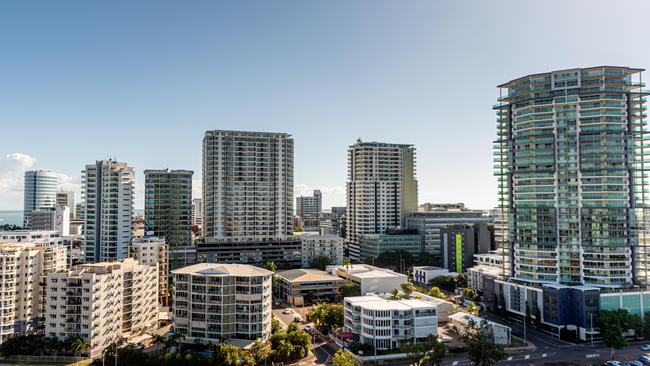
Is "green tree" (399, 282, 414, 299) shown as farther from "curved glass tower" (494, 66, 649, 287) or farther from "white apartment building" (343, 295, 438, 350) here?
"white apartment building" (343, 295, 438, 350)

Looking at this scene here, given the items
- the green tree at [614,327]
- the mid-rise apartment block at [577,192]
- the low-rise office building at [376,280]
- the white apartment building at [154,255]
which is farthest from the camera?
the low-rise office building at [376,280]

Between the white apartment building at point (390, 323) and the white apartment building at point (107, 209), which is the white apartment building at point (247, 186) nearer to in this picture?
the white apartment building at point (107, 209)

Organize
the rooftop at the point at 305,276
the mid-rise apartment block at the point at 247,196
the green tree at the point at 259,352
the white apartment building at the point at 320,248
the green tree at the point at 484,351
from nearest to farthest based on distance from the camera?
1. the green tree at the point at 484,351
2. the green tree at the point at 259,352
3. the rooftop at the point at 305,276
4. the mid-rise apartment block at the point at 247,196
5. the white apartment building at the point at 320,248

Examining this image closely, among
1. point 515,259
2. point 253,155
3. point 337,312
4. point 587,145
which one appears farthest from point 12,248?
point 587,145

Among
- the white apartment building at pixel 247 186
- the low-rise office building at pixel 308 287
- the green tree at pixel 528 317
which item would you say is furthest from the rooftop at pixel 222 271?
the white apartment building at pixel 247 186

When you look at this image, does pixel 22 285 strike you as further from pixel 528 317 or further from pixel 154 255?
pixel 528 317

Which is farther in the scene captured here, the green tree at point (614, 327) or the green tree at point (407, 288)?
the green tree at point (407, 288)

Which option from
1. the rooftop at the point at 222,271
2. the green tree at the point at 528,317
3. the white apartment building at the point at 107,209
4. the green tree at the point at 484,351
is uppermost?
the white apartment building at the point at 107,209
